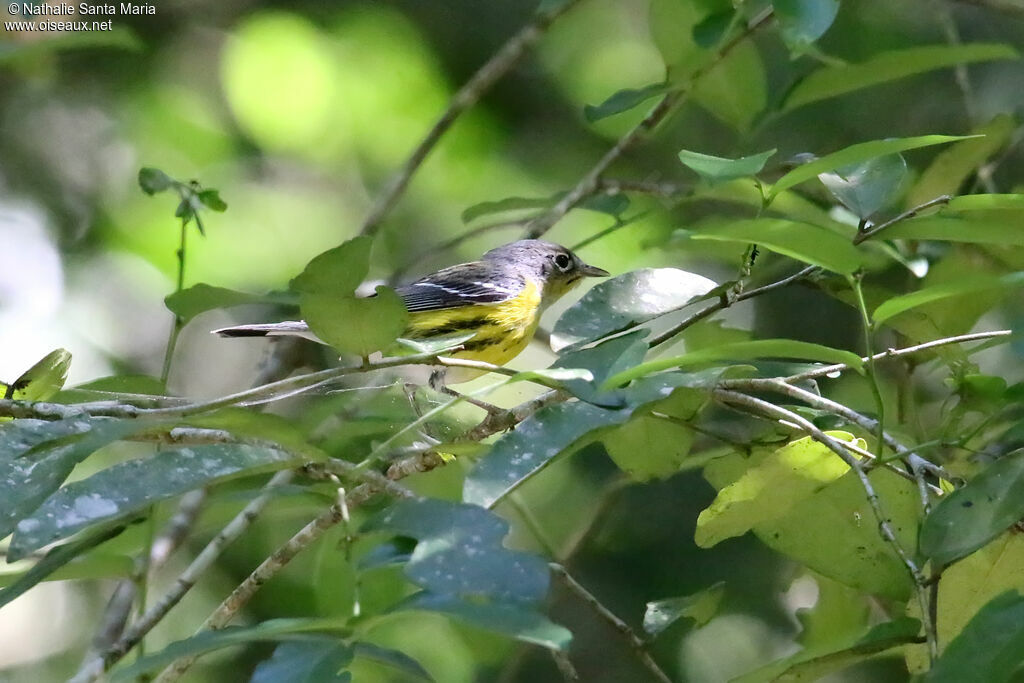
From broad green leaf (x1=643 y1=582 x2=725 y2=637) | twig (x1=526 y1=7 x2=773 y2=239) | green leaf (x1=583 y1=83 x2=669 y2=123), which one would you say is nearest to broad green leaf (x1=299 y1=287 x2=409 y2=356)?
broad green leaf (x1=643 y1=582 x2=725 y2=637)

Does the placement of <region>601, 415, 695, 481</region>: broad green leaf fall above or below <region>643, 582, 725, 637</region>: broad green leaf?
above

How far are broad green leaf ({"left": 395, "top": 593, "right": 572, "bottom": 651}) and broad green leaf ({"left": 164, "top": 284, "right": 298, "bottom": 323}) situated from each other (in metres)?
0.67

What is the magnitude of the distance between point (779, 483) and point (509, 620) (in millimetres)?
634

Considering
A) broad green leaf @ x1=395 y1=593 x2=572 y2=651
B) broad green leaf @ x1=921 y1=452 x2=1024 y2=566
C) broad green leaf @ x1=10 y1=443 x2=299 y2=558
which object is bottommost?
broad green leaf @ x1=921 y1=452 x2=1024 y2=566

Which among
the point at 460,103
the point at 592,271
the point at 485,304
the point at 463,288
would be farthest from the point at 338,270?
the point at 592,271

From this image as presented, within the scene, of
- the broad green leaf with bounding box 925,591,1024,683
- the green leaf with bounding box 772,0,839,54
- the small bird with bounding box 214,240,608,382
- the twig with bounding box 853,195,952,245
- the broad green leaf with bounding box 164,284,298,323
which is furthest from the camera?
the small bird with bounding box 214,240,608,382

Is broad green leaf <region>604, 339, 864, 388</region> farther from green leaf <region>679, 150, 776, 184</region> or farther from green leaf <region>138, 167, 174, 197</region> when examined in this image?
green leaf <region>138, 167, 174, 197</region>

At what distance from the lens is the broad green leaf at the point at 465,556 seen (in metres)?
0.91

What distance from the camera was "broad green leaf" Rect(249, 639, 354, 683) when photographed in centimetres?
89

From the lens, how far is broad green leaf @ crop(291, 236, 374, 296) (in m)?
1.14

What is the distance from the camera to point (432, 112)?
4.11 meters

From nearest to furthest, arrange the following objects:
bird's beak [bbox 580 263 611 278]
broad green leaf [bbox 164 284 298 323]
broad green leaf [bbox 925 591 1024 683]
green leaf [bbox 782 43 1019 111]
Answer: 1. broad green leaf [bbox 925 591 1024 683]
2. broad green leaf [bbox 164 284 298 323]
3. green leaf [bbox 782 43 1019 111]
4. bird's beak [bbox 580 263 611 278]

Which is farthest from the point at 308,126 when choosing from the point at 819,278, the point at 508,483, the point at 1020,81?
the point at 508,483

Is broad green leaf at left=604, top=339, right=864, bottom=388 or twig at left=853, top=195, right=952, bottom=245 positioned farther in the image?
twig at left=853, top=195, right=952, bottom=245
